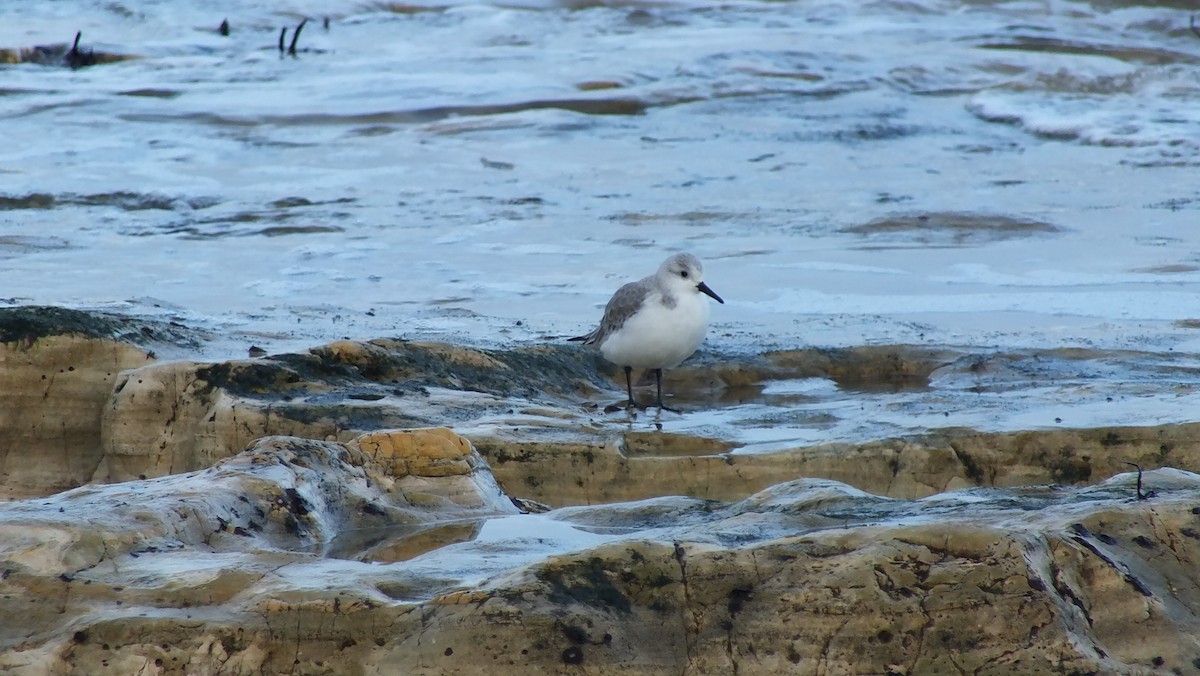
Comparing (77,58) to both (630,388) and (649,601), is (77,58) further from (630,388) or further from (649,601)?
(649,601)

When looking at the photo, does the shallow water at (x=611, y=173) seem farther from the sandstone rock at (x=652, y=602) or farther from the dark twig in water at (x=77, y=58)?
the sandstone rock at (x=652, y=602)

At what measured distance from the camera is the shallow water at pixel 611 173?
25.6 feet

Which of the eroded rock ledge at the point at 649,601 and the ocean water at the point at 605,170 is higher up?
the eroded rock ledge at the point at 649,601

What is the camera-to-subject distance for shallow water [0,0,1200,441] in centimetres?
781

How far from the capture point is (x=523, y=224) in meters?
10.3

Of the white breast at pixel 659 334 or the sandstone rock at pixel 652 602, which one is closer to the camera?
the sandstone rock at pixel 652 602

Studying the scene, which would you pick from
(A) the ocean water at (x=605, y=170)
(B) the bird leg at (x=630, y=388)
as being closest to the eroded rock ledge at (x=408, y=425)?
(B) the bird leg at (x=630, y=388)

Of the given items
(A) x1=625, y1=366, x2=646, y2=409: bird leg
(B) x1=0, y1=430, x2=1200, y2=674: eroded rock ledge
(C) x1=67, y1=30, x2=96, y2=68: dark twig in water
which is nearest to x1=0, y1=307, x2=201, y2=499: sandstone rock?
(A) x1=625, y1=366, x2=646, y2=409: bird leg

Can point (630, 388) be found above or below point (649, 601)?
below

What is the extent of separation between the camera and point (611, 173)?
40.2ft

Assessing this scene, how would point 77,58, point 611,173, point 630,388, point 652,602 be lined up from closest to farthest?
point 652,602 < point 630,388 < point 611,173 < point 77,58

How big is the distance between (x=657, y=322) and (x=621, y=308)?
0.82ft

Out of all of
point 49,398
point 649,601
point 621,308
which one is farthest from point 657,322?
point 649,601

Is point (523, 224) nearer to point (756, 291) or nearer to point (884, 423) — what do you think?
point (756, 291)
